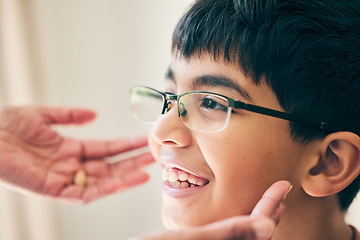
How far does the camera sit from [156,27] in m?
1.77

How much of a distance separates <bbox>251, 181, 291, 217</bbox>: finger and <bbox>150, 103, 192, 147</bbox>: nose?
271 mm

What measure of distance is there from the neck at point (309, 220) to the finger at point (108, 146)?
26.2 inches

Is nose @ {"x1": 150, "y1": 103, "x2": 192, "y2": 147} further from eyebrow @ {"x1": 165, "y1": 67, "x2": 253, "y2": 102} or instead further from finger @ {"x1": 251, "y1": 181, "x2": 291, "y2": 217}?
finger @ {"x1": 251, "y1": 181, "x2": 291, "y2": 217}

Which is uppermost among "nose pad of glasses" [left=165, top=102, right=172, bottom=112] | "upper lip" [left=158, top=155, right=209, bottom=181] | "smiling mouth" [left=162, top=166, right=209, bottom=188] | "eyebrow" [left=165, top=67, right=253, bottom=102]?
"eyebrow" [left=165, top=67, right=253, bottom=102]

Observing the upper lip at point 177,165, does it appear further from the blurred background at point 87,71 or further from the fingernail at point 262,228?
the blurred background at point 87,71

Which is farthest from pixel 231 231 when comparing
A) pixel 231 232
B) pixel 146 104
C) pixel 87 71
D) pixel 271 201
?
pixel 87 71

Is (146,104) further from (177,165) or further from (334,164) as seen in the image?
A: (334,164)

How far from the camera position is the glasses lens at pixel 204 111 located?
0.94 meters

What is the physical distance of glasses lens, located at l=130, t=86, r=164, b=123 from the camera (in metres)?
1.28

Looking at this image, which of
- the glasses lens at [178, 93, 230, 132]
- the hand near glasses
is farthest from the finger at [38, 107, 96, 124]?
the glasses lens at [178, 93, 230, 132]

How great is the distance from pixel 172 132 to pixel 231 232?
14.7 inches

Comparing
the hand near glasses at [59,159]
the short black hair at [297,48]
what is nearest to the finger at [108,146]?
the hand near glasses at [59,159]

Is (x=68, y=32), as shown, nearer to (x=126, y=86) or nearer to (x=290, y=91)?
(x=126, y=86)

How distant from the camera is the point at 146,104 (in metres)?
1.30
